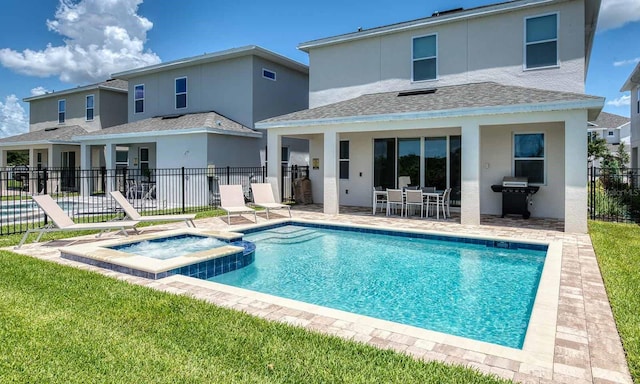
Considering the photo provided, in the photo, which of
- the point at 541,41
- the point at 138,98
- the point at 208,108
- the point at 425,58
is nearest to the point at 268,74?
the point at 208,108

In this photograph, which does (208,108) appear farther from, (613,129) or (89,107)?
(613,129)

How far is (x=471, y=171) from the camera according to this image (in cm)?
1139

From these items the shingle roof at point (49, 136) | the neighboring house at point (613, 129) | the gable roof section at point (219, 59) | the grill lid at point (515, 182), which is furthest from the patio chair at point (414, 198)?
the neighboring house at point (613, 129)

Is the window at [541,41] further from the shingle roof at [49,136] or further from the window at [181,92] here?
the shingle roof at [49,136]

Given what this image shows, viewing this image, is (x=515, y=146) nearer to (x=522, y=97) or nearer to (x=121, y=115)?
(x=522, y=97)

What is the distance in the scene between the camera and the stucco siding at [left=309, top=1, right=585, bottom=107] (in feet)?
41.2

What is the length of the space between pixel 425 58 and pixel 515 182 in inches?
234

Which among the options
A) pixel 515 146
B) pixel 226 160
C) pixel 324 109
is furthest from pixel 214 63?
pixel 515 146

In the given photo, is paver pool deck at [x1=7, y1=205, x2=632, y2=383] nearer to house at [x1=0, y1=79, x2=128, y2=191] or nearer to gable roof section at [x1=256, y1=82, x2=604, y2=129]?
gable roof section at [x1=256, y1=82, x2=604, y2=129]

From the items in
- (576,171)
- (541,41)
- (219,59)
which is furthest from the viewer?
(219,59)

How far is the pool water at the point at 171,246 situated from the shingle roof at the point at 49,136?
18.6m

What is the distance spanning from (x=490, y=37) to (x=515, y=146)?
13.2 feet

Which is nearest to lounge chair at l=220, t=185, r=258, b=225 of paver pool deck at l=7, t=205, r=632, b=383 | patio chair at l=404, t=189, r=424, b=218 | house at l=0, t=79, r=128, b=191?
patio chair at l=404, t=189, r=424, b=218

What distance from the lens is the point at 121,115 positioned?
27.2m
